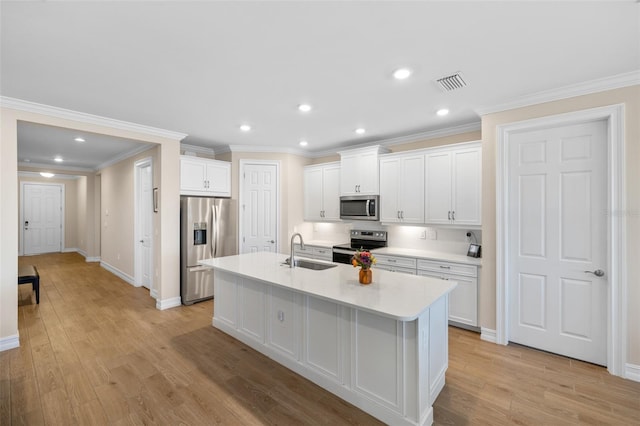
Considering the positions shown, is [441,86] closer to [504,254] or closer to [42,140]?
[504,254]

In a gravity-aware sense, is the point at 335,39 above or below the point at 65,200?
above

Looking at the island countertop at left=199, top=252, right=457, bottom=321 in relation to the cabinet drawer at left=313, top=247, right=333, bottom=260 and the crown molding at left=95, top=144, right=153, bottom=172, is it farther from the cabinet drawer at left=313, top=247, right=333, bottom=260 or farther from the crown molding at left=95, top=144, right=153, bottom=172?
the crown molding at left=95, top=144, right=153, bottom=172

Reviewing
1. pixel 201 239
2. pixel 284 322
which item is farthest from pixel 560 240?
pixel 201 239

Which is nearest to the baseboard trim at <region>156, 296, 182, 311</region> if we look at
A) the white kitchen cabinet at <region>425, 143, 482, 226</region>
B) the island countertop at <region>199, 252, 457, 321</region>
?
the island countertop at <region>199, 252, 457, 321</region>

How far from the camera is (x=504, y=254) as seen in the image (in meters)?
3.17

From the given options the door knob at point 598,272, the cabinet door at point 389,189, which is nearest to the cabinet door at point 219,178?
the cabinet door at point 389,189

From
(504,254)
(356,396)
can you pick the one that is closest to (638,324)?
(504,254)

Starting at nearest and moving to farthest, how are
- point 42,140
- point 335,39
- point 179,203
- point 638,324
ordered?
point 335,39 < point 638,324 < point 179,203 < point 42,140

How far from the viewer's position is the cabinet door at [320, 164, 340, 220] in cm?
519

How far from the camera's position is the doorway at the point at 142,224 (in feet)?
17.3

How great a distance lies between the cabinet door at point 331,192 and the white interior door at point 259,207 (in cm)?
91

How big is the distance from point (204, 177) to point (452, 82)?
13.0 feet

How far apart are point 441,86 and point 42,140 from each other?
6.25 meters

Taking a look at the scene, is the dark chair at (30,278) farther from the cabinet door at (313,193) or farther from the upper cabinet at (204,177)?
the cabinet door at (313,193)
